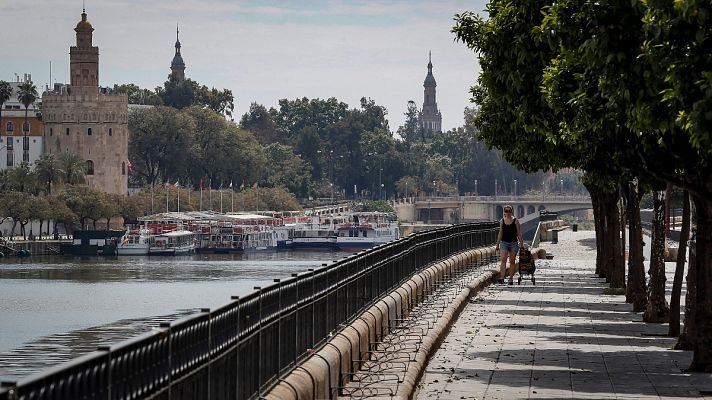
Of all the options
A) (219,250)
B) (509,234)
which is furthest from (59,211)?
(509,234)

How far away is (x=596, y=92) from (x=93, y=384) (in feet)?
38.4

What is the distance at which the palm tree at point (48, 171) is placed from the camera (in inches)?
7062

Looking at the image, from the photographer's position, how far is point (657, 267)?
90.7ft

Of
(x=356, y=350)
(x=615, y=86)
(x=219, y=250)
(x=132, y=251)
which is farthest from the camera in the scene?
(x=219, y=250)

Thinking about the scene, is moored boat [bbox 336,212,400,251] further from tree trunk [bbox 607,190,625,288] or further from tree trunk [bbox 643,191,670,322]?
tree trunk [bbox 643,191,670,322]

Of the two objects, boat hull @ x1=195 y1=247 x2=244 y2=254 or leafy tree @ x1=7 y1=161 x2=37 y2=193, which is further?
boat hull @ x1=195 y1=247 x2=244 y2=254

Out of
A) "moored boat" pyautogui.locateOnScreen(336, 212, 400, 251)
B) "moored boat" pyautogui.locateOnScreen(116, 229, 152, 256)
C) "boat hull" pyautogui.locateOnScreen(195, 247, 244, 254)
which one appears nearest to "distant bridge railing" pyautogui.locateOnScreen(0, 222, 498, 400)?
"moored boat" pyautogui.locateOnScreen(116, 229, 152, 256)

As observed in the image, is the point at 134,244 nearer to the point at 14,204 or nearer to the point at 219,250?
the point at 219,250

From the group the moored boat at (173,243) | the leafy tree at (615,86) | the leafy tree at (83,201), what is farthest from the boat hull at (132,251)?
the leafy tree at (615,86)

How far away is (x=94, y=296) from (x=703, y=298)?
78696 millimetres

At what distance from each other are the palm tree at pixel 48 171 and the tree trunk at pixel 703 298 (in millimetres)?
163249

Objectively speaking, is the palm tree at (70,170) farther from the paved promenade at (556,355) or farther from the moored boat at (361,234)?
the paved promenade at (556,355)

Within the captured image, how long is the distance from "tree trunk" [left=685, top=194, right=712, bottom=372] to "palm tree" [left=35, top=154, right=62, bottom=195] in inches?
6427

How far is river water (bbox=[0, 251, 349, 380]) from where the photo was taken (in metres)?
66.9
